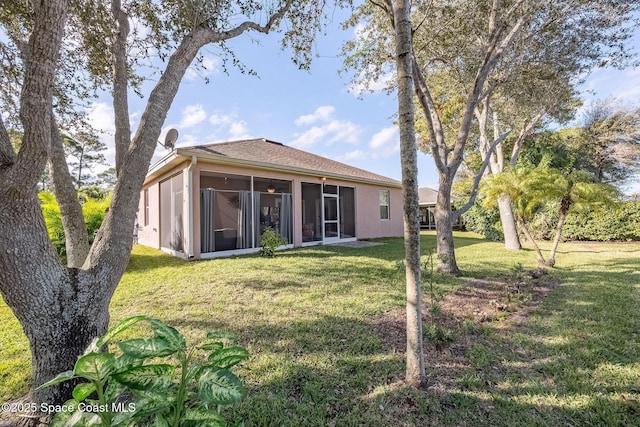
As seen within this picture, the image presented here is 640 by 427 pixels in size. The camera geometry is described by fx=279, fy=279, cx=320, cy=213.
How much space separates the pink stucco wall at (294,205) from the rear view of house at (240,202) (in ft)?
0.09

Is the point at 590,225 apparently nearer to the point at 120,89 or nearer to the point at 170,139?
the point at 120,89

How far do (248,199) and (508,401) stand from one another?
8146 millimetres

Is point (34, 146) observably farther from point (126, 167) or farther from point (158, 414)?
point (158, 414)

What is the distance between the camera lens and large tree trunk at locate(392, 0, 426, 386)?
7.63 ft

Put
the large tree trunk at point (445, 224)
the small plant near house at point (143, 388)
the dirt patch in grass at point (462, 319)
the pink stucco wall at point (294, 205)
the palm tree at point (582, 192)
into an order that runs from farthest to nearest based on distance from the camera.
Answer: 1. the pink stucco wall at point (294, 205)
2. the large tree trunk at point (445, 224)
3. the palm tree at point (582, 192)
4. the dirt patch in grass at point (462, 319)
5. the small plant near house at point (143, 388)

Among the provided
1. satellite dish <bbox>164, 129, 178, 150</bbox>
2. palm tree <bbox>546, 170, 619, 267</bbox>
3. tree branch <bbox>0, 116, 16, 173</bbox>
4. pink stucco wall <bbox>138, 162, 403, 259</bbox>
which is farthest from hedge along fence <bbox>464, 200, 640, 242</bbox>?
tree branch <bbox>0, 116, 16, 173</bbox>

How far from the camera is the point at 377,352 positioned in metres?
2.93

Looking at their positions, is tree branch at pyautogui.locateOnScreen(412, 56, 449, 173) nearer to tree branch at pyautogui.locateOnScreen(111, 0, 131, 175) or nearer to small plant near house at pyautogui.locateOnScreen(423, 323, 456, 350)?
small plant near house at pyautogui.locateOnScreen(423, 323, 456, 350)

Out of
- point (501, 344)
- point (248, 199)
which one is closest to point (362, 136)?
point (248, 199)

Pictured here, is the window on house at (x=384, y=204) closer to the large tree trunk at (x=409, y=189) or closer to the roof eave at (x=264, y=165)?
the roof eave at (x=264, y=165)

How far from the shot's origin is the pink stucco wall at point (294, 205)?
8.03 meters

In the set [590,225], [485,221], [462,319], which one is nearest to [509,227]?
[590,225]

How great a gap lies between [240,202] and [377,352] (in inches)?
278

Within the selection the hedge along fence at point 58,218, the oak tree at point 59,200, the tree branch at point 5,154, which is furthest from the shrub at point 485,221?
the hedge along fence at point 58,218
